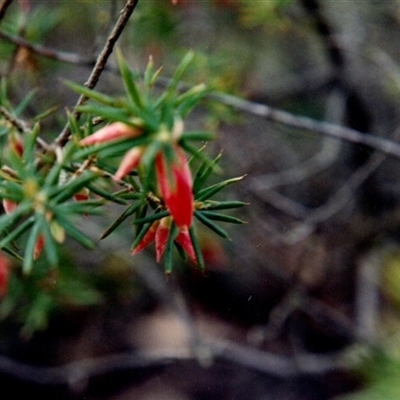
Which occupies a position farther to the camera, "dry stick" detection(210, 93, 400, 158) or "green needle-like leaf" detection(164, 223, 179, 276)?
"dry stick" detection(210, 93, 400, 158)

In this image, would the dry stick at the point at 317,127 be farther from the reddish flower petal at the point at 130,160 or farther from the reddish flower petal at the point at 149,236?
the reddish flower petal at the point at 130,160

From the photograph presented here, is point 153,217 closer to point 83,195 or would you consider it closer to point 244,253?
point 83,195

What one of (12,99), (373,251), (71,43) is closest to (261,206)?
(373,251)

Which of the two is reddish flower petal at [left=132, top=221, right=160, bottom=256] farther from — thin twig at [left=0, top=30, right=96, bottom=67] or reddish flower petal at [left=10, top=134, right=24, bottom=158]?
thin twig at [left=0, top=30, right=96, bottom=67]

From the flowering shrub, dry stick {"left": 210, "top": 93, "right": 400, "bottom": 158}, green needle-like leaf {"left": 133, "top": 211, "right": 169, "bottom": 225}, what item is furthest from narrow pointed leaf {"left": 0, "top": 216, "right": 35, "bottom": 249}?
dry stick {"left": 210, "top": 93, "right": 400, "bottom": 158}

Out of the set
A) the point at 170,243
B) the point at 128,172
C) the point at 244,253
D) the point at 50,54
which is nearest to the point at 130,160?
the point at 128,172

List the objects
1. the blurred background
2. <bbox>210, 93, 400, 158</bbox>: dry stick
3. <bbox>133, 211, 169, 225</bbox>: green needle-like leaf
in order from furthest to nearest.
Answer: the blurred background, <bbox>210, 93, 400, 158</bbox>: dry stick, <bbox>133, 211, 169, 225</bbox>: green needle-like leaf

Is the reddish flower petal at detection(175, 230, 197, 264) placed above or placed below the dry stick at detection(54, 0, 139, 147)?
below
